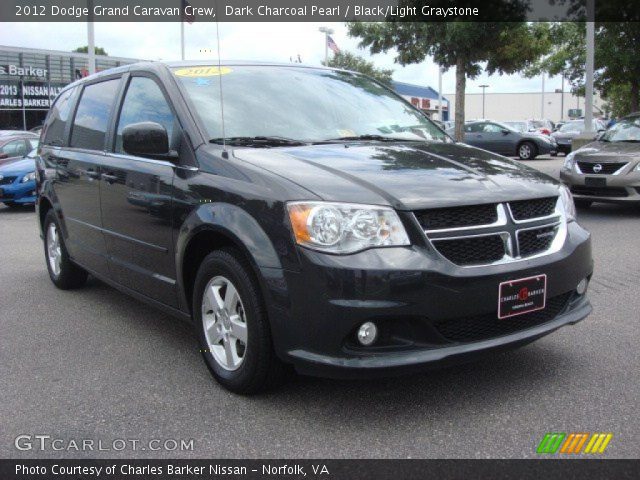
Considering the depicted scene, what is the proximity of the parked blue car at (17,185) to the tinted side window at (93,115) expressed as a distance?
7906 millimetres

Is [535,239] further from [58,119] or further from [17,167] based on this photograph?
[17,167]

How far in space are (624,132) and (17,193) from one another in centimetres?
1084

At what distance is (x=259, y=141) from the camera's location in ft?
Answer: 12.4

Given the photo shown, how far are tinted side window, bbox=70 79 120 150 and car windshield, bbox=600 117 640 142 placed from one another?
8.26m

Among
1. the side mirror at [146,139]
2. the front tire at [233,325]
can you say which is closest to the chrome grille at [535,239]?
the front tire at [233,325]

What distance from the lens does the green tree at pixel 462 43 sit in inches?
632

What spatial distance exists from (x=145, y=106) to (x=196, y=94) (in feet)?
1.67

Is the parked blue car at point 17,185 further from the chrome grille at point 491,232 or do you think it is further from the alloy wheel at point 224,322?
the chrome grille at point 491,232

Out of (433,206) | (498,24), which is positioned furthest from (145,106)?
(498,24)

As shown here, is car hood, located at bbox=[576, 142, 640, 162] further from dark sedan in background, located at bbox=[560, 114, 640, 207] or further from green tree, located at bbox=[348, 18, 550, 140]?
green tree, located at bbox=[348, 18, 550, 140]

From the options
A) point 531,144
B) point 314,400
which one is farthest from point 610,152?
point 531,144

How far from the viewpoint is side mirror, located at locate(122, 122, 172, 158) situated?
3658mm

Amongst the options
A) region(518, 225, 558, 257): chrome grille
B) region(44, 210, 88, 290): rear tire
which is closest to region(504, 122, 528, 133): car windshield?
region(44, 210, 88, 290): rear tire

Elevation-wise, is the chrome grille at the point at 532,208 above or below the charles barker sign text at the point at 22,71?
below
